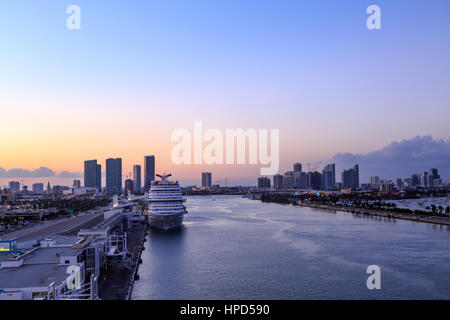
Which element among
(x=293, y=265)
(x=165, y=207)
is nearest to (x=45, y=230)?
(x=165, y=207)

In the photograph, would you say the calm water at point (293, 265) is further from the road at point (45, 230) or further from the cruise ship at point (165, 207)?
the road at point (45, 230)

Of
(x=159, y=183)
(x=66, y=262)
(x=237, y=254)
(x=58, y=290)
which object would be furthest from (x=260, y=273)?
(x=159, y=183)

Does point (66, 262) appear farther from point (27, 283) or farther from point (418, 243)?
point (418, 243)

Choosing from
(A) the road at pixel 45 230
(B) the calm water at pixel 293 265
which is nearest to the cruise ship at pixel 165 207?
(B) the calm water at pixel 293 265

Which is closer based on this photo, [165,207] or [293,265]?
[293,265]

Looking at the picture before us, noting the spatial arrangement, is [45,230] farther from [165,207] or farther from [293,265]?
[293,265]
